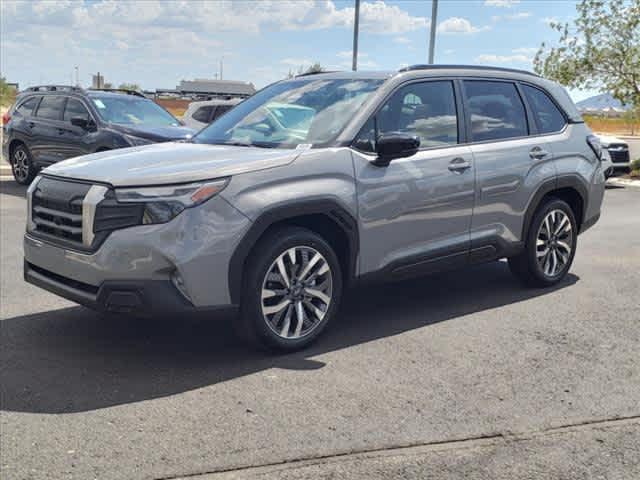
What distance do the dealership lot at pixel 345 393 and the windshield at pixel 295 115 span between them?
136 cm

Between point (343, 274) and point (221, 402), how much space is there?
142 centimetres

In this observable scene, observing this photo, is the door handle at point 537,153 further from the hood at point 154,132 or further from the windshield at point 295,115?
the hood at point 154,132

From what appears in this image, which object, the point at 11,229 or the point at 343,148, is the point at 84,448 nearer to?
the point at 343,148

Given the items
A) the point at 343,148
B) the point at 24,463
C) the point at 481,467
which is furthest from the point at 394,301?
the point at 24,463

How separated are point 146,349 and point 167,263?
943mm

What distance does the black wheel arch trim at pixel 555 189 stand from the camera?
641cm

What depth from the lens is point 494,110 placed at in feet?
20.6

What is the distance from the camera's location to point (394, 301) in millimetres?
6445

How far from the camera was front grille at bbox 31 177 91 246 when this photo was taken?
459cm

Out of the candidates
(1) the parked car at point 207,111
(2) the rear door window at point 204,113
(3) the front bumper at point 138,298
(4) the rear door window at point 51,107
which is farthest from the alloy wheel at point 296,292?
(2) the rear door window at point 204,113

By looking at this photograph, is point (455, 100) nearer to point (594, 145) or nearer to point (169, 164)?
point (594, 145)

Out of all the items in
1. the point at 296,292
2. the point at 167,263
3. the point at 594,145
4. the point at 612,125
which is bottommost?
the point at 612,125

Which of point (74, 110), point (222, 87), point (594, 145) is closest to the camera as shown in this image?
point (594, 145)

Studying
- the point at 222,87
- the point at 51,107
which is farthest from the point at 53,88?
the point at 222,87
